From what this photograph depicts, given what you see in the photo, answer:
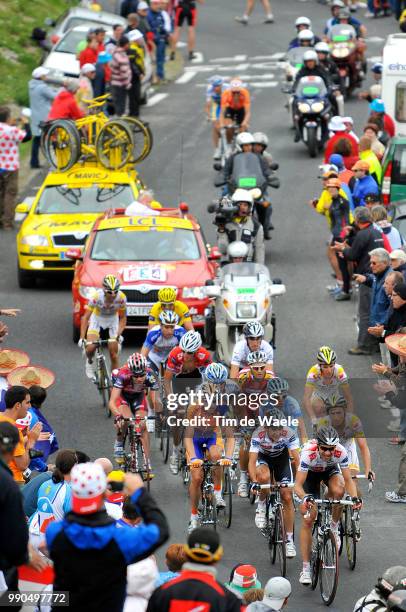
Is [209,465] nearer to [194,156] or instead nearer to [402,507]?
[402,507]

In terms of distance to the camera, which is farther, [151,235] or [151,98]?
[151,98]

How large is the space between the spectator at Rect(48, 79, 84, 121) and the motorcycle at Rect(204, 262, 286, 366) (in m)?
8.47

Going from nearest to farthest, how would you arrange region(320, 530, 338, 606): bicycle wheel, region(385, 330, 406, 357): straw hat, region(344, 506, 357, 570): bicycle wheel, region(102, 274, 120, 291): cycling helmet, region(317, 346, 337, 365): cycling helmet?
region(320, 530, 338, 606): bicycle wheel → region(344, 506, 357, 570): bicycle wheel → region(317, 346, 337, 365): cycling helmet → region(385, 330, 406, 357): straw hat → region(102, 274, 120, 291): cycling helmet

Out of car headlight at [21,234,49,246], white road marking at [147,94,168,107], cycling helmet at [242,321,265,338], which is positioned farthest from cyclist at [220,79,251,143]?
cycling helmet at [242,321,265,338]

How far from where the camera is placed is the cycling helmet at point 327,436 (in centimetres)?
1397

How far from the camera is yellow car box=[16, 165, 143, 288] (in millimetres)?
24031

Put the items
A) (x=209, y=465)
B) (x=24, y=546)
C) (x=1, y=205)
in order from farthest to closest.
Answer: (x=1, y=205), (x=209, y=465), (x=24, y=546)

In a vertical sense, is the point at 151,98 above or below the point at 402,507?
below

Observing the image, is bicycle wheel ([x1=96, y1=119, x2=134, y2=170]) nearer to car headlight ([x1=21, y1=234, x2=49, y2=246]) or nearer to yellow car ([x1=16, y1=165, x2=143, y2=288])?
yellow car ([x1=16, y1=165, x2=143, y2=288])

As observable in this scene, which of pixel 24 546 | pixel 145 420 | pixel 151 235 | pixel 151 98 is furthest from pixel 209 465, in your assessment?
pixel 151 98

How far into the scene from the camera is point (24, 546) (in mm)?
9438

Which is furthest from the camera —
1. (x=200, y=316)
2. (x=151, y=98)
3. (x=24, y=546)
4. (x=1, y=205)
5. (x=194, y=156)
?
(x=151, y=98)

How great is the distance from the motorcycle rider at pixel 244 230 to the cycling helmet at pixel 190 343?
5.95m

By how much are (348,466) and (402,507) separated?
1784 millimetres
